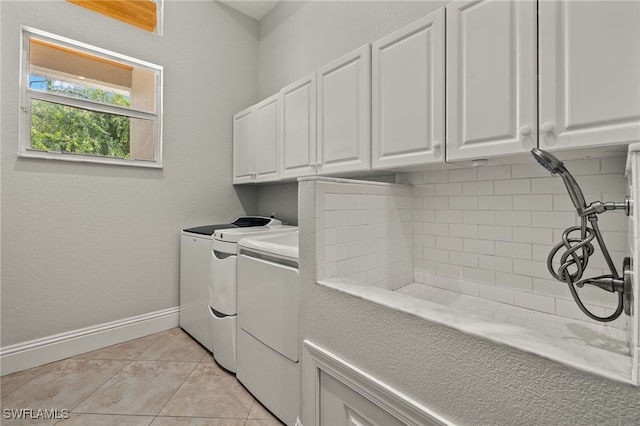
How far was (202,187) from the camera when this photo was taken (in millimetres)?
2812

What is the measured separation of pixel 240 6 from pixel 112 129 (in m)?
1.83

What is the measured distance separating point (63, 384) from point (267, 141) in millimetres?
2209

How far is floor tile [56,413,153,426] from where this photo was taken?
145 cm

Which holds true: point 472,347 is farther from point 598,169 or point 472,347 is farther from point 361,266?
point 598,169

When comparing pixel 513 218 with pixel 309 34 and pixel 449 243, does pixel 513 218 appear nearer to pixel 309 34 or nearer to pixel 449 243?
pixel 449 243

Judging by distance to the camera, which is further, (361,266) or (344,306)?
(361,266)

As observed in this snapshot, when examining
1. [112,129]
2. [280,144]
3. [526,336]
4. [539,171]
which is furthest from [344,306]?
[112,129]

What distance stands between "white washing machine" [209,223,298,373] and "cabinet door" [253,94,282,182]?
0.73 m

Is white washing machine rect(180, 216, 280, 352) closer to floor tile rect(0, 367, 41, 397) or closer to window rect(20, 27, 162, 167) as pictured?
window rect(20, 27, 162, 167)

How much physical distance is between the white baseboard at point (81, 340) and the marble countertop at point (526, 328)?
216 centimetres

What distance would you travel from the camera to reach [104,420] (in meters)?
1.47

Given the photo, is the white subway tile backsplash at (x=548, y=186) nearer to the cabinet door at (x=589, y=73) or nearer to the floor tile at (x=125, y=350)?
the cabinet door at (x=589, y=73)

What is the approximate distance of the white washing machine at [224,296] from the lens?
183 cm

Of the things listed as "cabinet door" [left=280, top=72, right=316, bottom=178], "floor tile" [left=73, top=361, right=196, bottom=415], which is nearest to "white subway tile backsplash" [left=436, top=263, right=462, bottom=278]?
"cabinet door" [left=280, top=72, right=316, bottom=178]
